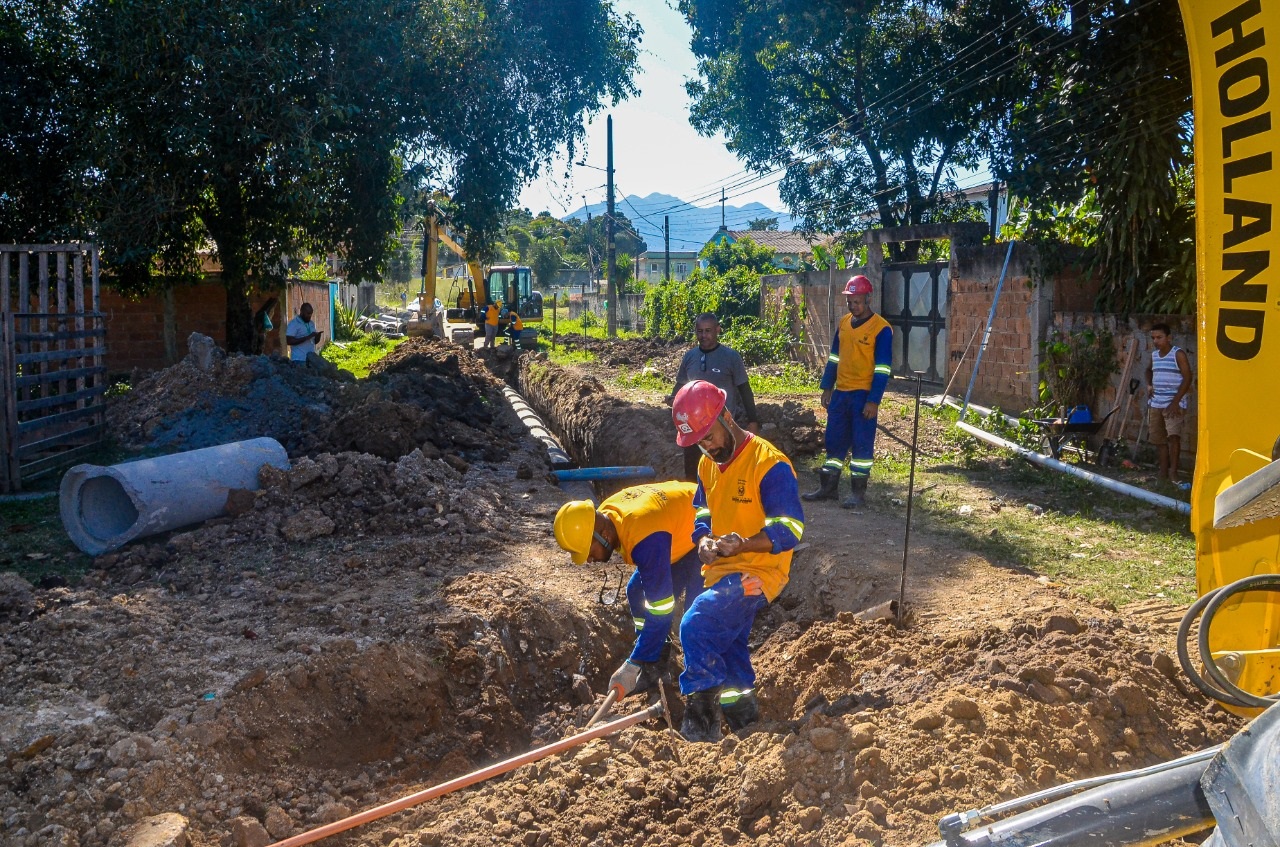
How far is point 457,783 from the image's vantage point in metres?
3.93

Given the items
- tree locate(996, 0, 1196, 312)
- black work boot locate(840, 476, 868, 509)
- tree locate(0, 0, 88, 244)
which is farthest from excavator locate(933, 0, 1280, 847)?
tree locate(0, 0, 88, 244)

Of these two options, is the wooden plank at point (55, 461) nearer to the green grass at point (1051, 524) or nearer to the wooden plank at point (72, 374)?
the wooden plank at point (72, 374)

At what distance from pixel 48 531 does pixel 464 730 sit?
4.61 meters

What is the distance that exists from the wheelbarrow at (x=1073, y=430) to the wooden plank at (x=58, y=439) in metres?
10.2

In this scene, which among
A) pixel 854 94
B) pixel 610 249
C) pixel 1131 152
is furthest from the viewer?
pixel 610 249

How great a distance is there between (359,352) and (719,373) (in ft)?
70.8

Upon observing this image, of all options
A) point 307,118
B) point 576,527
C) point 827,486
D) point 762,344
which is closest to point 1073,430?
point 827,486

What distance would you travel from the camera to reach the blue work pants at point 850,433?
26.9 ft

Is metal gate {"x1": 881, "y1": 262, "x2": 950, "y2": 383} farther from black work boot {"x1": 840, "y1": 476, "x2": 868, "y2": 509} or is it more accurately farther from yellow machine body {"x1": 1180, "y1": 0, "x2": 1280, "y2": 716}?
yellow machine body {"x1": 1180, "y1": 0, "x2": 1280, "y2": 716}

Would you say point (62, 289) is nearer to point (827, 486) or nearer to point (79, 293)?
point (79, 293)

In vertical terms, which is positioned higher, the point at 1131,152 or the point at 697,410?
the point at 1131,152

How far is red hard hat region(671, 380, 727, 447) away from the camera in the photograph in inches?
174

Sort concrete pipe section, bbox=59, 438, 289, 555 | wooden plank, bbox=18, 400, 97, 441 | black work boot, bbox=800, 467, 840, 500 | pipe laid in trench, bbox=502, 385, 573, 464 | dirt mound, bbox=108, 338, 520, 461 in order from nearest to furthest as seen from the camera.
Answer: concrete pipe section, bbox=59, 438, 289, 555, black work boot, bbox=800, 467, 840, 500, wooden plank, bbox=18, 400, 97, 441, dirt mound, bbox=108, 338, 520, 461, pipe laid in trench, bbox=502, 385, 573, 464

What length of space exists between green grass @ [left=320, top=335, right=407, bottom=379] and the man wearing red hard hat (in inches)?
553
